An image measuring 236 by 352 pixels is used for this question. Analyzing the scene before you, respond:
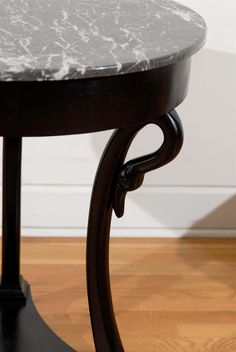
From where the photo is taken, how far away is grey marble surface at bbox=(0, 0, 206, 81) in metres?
0.90

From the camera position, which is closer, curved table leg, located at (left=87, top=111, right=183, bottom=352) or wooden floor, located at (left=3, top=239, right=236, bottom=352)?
curved table leg, located at (left=87, top=111, right=183, bottom=352)

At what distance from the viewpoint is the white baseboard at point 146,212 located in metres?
1.83

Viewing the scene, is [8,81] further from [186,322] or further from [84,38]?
[186,322]

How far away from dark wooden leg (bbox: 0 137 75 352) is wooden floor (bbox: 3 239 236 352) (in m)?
0.07

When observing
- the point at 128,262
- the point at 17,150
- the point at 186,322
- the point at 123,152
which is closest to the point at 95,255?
the point at 123,152

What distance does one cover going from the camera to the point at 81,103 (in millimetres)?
940

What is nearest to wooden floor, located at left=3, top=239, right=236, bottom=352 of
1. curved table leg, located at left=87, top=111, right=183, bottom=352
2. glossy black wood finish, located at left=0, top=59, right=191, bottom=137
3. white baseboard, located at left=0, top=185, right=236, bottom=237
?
white baseboard, located at left=0, top=185, right=236, bottom=237

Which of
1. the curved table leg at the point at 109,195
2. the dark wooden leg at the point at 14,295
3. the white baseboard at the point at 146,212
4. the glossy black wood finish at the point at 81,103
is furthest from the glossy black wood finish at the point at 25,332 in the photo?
the glossy black wood finish at the point at 81,103

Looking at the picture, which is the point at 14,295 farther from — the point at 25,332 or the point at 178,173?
the point at 178,173

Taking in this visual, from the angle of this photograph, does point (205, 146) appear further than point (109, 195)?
Yes

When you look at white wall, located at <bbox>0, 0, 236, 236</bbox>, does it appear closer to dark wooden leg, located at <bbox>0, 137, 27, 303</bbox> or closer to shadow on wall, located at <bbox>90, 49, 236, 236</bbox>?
shadow on wall, located at <bbox>90, 49, 236, 236</bbox>

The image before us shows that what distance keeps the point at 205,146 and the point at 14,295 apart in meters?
0.58

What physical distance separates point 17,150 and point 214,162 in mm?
586

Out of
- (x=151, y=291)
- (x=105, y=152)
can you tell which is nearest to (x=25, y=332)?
(x=151, y=291)
